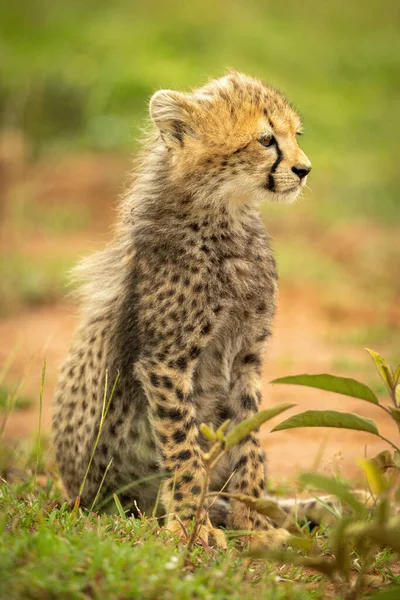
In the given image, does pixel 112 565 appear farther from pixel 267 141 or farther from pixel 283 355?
pixel 283 355

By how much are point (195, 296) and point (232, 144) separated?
0.56m

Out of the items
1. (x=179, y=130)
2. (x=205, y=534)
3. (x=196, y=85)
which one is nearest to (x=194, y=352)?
(x=205, y=534)

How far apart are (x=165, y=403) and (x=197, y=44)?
563 inches

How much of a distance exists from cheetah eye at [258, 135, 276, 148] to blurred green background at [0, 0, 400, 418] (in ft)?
2.17

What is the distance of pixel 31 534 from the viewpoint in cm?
236

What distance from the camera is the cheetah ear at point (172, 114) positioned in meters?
3.11

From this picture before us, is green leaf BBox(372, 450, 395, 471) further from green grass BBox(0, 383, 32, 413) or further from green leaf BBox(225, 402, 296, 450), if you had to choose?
green grass BBox(0, 383, 32, 413)

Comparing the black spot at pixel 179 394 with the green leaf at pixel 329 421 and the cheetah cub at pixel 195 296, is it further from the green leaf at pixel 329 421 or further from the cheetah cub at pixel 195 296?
the green leaf at pixel 329 421

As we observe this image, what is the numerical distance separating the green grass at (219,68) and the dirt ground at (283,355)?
222cm

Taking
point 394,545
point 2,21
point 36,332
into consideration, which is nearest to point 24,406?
point 36,332

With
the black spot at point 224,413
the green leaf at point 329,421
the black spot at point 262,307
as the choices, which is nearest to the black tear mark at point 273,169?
the black spot at point 262,307

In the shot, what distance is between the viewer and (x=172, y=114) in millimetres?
3113

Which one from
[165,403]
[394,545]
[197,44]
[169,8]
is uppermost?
[169,8]

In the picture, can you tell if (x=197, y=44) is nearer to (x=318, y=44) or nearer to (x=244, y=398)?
(x=318, y=44)
